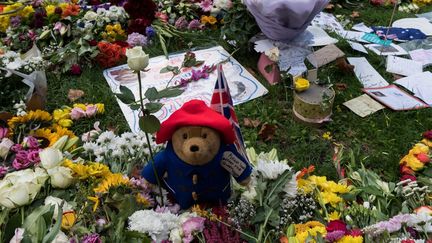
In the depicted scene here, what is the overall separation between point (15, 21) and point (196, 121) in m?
2.11

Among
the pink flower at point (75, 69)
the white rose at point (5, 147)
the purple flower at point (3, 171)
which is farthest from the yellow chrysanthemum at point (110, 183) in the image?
the pink flower at point (75, 69)

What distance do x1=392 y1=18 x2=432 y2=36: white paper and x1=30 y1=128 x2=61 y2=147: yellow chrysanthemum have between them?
2551 mm

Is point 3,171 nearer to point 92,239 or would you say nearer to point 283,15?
point 92,239

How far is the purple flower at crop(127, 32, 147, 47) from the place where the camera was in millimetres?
2986

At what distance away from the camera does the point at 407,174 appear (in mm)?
1973

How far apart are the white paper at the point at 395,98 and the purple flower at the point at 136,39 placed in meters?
1.35

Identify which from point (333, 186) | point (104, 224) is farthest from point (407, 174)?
point (104, 224)

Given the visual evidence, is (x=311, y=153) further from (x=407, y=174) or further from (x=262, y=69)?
(x=262, y=69)

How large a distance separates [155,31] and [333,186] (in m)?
1.77

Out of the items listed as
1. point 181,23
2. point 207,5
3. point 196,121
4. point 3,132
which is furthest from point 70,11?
point 196,121

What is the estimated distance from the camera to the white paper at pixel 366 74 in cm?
276

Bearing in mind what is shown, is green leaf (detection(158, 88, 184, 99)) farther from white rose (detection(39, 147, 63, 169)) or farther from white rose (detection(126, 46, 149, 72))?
white rose (detection(39, 147, 63, 169))

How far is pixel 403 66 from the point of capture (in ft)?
9.60

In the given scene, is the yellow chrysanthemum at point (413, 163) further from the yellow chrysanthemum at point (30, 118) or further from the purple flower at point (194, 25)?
the purple flower at point (194, 25)
